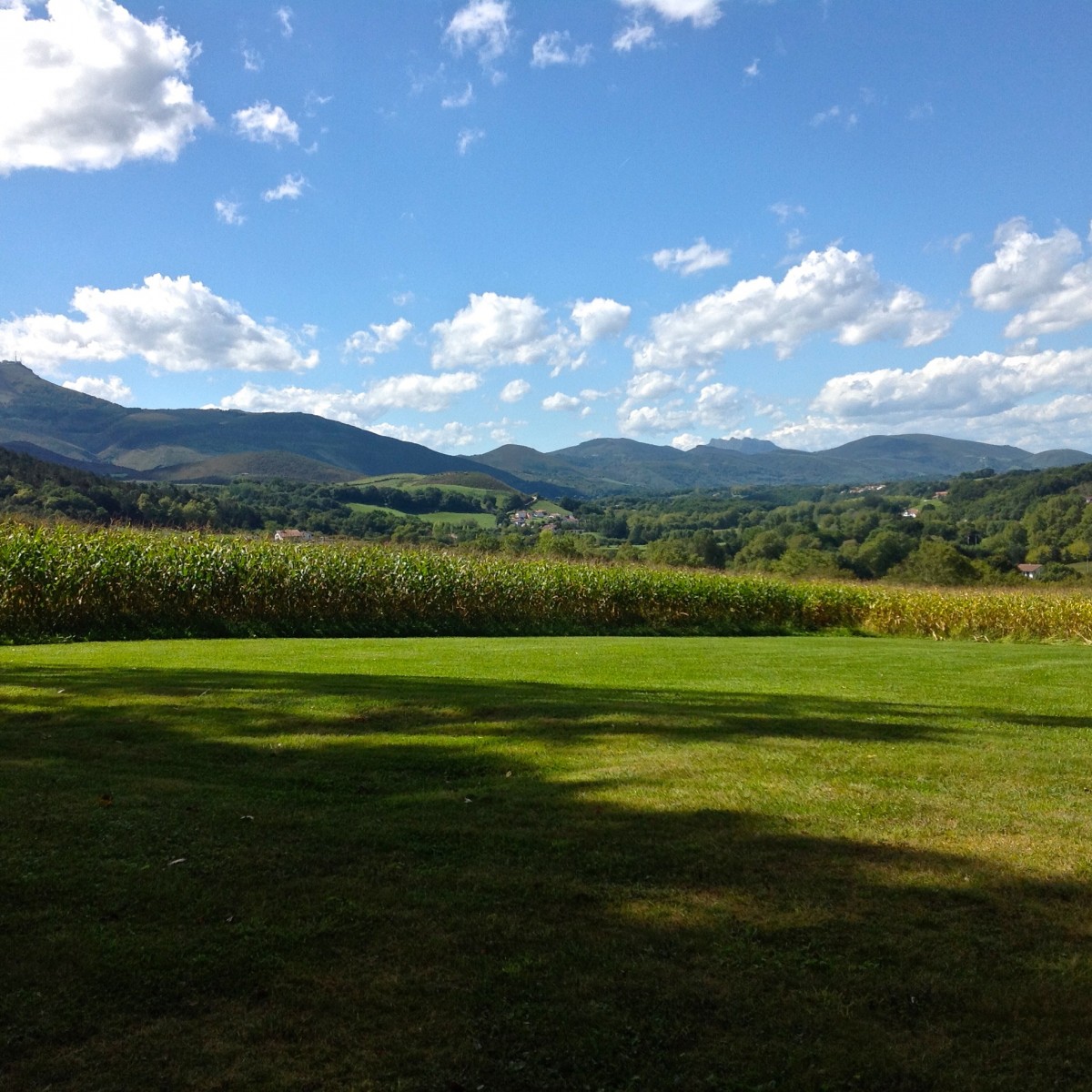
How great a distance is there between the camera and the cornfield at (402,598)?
18.3 m

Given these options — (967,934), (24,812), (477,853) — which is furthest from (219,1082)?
(967,934)

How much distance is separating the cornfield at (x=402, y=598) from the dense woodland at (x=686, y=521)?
4.10 meters

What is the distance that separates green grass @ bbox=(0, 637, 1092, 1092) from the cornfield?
11324 millimetres

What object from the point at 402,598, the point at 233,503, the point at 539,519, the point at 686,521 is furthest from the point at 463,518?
the point at 402,598

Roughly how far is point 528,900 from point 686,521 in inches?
4226

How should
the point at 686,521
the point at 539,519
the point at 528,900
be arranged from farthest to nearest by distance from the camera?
the point at 686,521
the point at 539,519
the point at 528,900

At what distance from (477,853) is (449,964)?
3.80ft

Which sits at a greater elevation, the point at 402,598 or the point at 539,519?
the point at 539,519

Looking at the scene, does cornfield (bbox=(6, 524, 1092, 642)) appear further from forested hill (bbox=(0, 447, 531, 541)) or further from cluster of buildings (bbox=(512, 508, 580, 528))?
cluster of buildings (bbox=(512, 508, 580, 528))

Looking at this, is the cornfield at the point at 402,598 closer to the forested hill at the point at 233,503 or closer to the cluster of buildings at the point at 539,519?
the forested hill at the point at 233,503

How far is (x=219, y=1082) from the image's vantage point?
2.73m

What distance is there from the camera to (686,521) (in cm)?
10956

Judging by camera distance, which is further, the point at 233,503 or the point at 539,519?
the point at 539,519

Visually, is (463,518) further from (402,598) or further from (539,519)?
(402,598)
